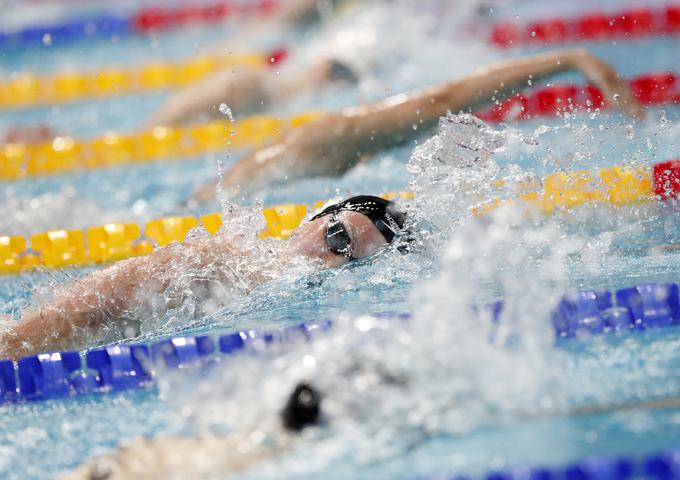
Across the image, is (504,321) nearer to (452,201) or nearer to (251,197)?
(452,201)

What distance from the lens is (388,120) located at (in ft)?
11.4

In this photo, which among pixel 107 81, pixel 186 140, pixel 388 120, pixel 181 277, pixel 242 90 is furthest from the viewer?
pixel 107 81

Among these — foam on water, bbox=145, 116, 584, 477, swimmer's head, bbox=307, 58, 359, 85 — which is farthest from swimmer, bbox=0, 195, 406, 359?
swimmer's head, bbox=307, 58, 359, 85

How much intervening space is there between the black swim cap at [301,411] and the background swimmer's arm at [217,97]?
10.4 ft

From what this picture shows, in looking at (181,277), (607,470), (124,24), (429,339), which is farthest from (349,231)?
(124,24)

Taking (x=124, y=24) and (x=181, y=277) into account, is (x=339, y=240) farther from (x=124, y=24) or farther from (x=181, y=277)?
(x=124, y=24)

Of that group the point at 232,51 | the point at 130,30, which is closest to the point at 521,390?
the point at 232,51

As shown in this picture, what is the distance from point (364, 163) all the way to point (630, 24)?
2703 mm

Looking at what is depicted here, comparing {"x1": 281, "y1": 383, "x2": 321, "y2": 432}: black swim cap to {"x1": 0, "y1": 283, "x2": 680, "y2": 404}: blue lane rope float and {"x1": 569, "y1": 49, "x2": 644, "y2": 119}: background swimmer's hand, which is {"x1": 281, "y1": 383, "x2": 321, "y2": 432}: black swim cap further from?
{"x1": 569, "y1": 49, "x2": 644, "y2": 119}: background swimmer's hand

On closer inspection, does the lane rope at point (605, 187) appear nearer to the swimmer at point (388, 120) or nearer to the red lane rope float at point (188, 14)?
the swimmer at point (388, 120)

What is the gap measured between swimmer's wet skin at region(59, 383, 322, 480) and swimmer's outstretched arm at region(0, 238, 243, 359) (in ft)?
2.26

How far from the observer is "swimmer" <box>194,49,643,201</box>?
3301 millimetres

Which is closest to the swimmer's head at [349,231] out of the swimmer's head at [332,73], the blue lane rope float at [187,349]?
the blue lane rope float at [187,349]

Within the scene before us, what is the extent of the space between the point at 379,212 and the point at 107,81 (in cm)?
380
